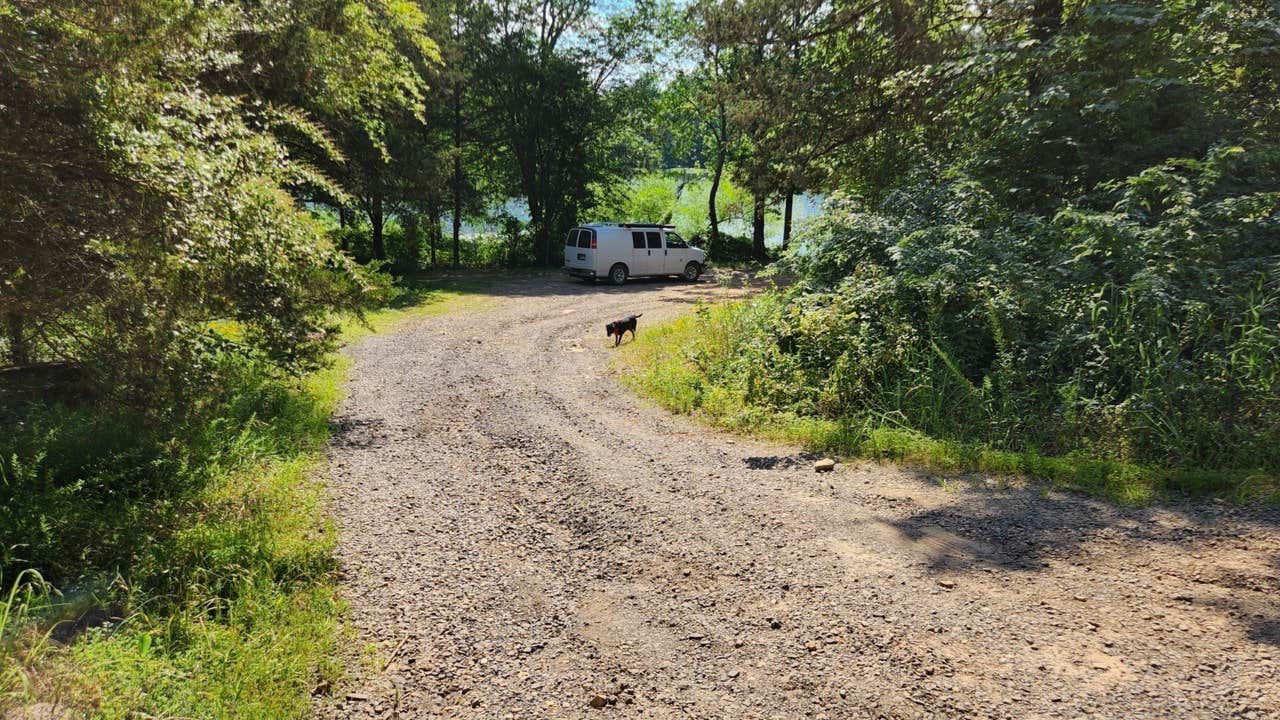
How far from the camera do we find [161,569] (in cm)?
368

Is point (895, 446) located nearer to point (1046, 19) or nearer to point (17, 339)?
point (17, 339)

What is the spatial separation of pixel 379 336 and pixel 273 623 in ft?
31.5

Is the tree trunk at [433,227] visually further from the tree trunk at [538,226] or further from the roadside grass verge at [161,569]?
the roadside grass verge at [161,569]

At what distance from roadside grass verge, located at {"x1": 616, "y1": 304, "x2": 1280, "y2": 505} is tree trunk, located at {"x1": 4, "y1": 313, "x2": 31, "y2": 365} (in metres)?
5.79

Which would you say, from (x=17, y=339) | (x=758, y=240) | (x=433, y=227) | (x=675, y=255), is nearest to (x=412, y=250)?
(x=433, y=227)

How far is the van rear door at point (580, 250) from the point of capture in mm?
21047

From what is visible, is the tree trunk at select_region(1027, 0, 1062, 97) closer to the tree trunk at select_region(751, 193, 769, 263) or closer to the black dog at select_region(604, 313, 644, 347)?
the black dog at select_region(604, 313, 644, 347)

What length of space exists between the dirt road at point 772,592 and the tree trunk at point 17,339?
237 centimetres

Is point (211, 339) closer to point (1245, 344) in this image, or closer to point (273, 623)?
point (273, 623)

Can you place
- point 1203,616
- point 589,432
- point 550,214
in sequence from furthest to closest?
1. point 550,214
2. point 589,432
3. point 1203,616

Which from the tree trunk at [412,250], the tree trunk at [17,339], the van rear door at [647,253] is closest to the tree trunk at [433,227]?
the tree trunk at [412,250]

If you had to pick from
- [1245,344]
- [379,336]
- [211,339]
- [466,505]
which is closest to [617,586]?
[466,505]

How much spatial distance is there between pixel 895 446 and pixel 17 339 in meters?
7.04

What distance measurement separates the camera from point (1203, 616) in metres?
3.25
